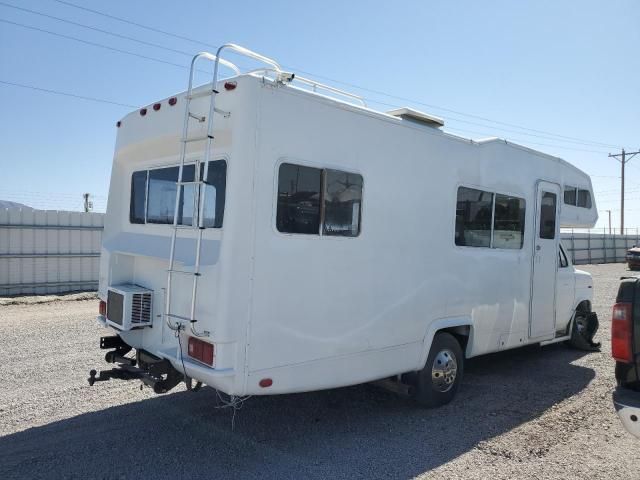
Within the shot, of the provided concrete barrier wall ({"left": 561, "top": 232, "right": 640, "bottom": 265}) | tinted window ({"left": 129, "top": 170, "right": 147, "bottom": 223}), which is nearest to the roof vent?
tinted window ({"left": 129, "top": 170, "right": 147, "bottom": 223})

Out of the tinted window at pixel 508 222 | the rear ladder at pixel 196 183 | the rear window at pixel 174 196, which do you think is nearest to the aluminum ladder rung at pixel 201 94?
the rear ladder at pixel 196 183

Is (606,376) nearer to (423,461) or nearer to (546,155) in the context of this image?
(546,155)

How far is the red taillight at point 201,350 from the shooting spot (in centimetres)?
365

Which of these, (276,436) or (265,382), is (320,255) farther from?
(276,436)

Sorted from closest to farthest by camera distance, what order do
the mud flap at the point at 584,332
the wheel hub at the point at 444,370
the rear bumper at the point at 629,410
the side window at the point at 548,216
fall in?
the rear bumper at the point at 629,410 < the wheel hub at the point at 444,370 < the side window at the point at 548,216 < the mud flap at the point at 584,332

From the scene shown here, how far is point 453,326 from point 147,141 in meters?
3.50

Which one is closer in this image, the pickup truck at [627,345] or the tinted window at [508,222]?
the pickup truck at [627,345]

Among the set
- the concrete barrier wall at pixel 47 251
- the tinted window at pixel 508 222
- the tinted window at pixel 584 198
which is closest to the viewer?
the tinted window at pixel 508 222

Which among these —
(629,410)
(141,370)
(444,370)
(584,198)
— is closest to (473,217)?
(444,370)

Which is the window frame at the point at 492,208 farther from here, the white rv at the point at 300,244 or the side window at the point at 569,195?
the side window at the point at 569,195

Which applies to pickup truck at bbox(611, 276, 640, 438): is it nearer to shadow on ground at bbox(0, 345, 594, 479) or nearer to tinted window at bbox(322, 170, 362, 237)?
shadow on ground at bbox(0, 345, 594, 479)

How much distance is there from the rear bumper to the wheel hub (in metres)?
1.86

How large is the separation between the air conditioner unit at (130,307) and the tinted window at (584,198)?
19.7 ft

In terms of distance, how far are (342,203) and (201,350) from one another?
1602mm
